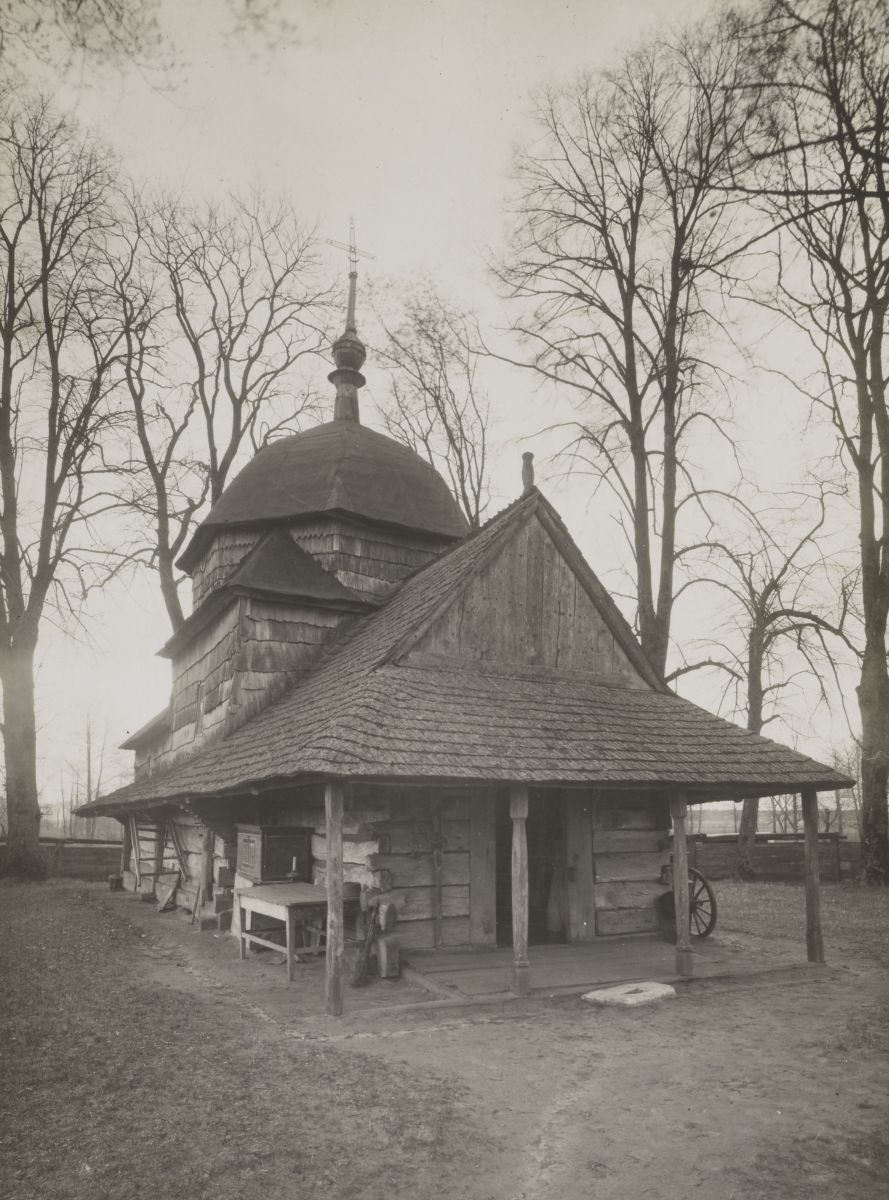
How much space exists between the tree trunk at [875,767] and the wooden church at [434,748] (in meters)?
6.73

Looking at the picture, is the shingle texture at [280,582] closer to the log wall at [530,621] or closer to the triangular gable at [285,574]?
the triangular gable at [285,574]

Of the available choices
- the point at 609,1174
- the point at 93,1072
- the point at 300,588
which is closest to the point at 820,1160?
the point at 609,1174

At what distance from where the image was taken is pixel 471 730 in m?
8.91

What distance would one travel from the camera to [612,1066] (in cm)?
611

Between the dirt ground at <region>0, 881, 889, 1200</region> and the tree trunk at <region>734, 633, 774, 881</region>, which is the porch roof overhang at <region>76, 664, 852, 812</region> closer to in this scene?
the dirt ground at <region>0, 881, 889, 1200</region>

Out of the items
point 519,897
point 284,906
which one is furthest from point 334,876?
point 519,897

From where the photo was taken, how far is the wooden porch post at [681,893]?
9.04 meters

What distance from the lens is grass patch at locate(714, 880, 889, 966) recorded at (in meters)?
11.5

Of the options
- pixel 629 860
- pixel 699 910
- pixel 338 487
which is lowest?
pixel 699 910

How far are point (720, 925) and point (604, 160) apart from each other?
1556 centimetres

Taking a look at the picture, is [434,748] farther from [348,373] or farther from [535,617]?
[348,373]

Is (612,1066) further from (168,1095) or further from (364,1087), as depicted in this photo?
(168,1095)

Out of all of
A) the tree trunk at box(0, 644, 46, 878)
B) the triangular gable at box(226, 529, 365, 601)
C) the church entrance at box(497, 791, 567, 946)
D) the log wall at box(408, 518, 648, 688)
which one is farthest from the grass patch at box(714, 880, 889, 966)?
the tree trunk at box(0, 644, 46, 878)

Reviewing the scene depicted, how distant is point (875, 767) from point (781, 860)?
4.82 m
